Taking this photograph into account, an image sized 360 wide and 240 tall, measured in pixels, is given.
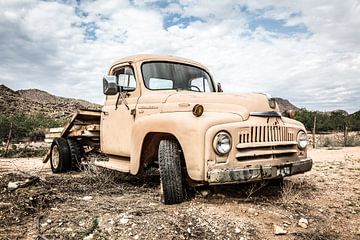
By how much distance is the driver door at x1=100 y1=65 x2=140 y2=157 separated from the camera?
5.35 meters

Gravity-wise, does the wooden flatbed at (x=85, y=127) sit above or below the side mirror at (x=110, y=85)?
below

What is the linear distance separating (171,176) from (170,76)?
1.98m

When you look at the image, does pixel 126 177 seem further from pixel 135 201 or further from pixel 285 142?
pixel 285 142

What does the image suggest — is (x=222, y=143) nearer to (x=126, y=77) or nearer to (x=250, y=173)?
(x=250, y=173)

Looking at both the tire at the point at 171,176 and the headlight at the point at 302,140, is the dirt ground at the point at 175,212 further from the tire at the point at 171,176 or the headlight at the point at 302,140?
the headlight at the point at 302,140

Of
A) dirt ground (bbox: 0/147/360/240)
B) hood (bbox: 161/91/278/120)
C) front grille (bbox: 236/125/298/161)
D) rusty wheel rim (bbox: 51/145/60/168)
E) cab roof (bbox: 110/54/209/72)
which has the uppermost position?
cab roof (bbox: 110/54/209/72)

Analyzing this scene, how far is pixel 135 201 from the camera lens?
4.32 m

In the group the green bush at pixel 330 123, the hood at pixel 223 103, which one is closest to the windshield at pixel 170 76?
the hood at pixel 223 103

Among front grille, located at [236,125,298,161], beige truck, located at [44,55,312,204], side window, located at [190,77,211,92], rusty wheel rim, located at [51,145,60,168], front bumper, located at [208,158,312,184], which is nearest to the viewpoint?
front bumper, located at [208,158,312,184]

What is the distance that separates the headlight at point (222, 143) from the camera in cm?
373

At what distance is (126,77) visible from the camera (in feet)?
18.9

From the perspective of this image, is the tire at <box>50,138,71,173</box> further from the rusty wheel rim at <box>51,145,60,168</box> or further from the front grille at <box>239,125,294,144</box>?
the front grille at <box>239,125,294,144</box>

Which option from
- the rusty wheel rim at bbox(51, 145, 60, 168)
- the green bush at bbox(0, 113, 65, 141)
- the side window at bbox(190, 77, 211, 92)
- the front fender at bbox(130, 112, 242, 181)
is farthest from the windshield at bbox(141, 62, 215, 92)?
the green bush at bbox(0, 113, 65, 141)

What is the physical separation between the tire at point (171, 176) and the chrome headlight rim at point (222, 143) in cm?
53
